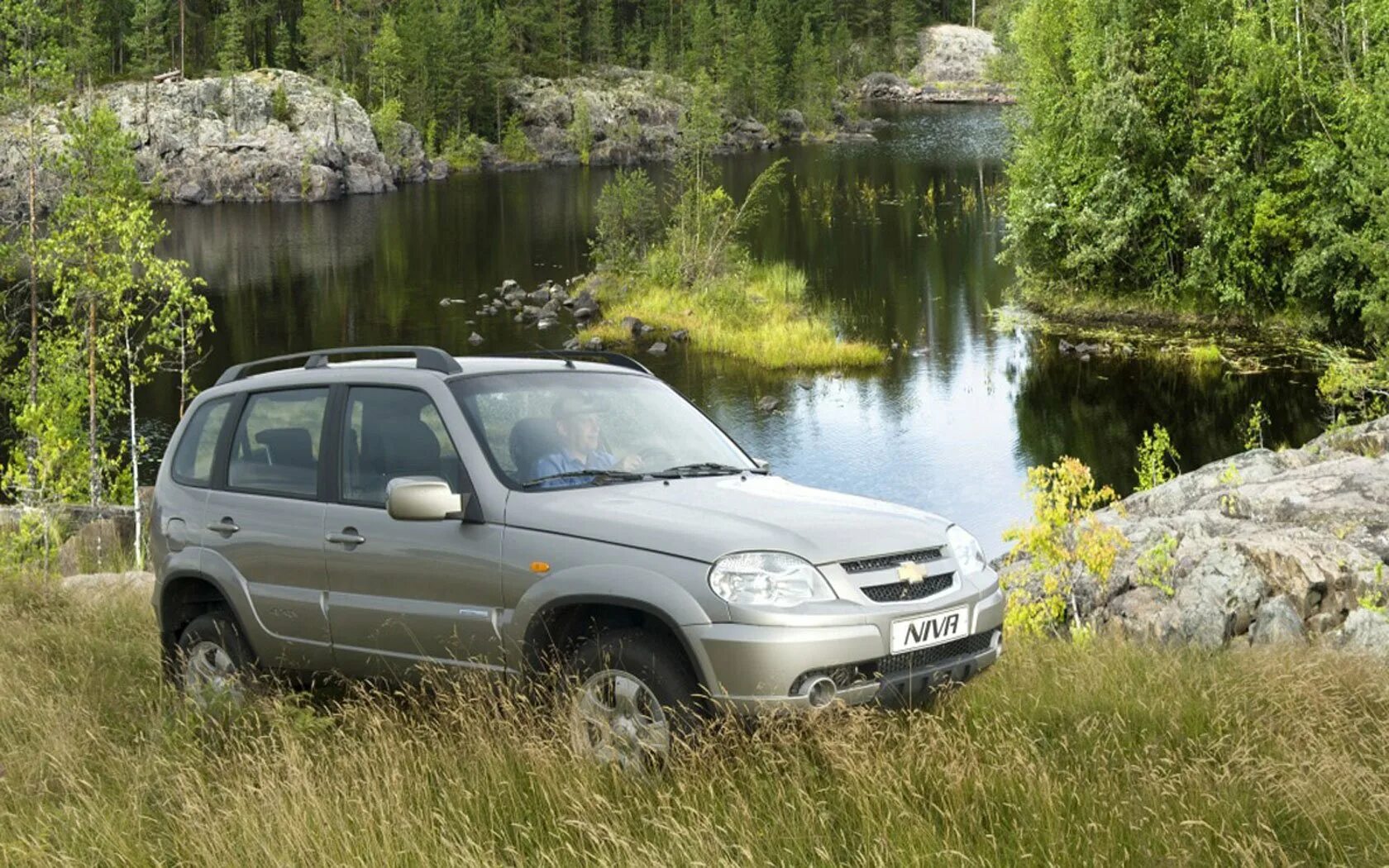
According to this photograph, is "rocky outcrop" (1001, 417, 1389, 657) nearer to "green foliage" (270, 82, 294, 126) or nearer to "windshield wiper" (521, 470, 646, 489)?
"windshield wiper" (521, 470, 646, 489)

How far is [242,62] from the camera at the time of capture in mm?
111375

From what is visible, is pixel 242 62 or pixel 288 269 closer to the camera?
pixel 288 269

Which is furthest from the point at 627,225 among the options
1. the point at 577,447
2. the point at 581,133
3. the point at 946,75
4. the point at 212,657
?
the point at 946,75

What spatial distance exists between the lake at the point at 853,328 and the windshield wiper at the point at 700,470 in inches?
626

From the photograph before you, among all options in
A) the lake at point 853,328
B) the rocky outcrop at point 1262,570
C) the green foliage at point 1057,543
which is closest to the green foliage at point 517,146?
the lake at point 853,328

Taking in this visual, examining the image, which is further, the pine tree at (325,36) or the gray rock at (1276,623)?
the pine tree at (325,36)

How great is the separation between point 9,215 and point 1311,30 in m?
32.2

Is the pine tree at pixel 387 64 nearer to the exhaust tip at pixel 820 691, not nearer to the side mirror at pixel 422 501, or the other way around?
the side mirror at pixel 422 501

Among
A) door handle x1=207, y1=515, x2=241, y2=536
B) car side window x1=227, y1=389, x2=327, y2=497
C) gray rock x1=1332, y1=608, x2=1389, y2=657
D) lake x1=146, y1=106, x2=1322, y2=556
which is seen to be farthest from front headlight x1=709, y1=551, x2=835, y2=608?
lake x1=146, y1=106, x2=1322, y2=556

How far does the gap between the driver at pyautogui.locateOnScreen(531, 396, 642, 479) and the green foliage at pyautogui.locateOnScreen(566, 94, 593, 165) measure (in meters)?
116

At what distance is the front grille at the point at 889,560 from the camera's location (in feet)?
19.2

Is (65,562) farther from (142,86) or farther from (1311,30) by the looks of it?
(142,86)

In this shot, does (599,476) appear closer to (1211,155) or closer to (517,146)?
(1211,155)

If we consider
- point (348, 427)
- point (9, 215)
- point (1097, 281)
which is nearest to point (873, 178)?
point (1097, 281)
